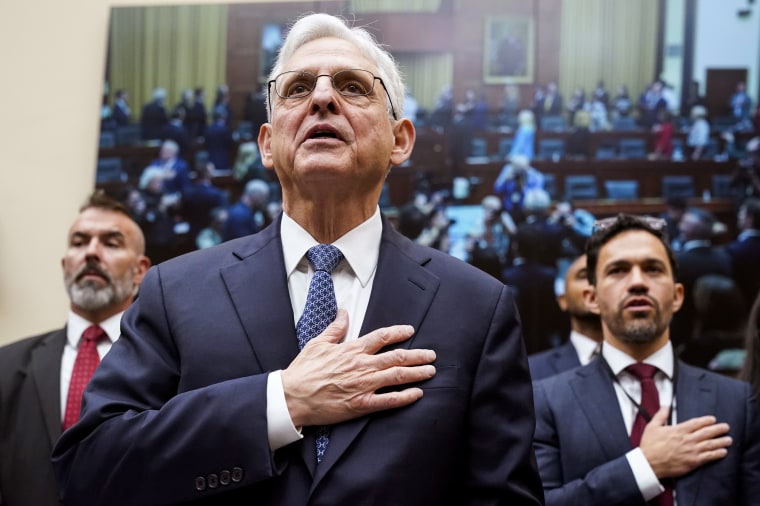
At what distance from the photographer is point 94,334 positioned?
3.13 meters

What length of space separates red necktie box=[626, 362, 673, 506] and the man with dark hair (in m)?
1.76

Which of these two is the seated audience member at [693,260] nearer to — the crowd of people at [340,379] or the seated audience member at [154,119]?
the crowd of people at [340,379]

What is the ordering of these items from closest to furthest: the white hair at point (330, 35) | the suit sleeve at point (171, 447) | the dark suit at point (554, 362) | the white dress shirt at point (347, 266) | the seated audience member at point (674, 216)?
the suit sleeve at point (171, 447), the white dress shirt at point (347, 266), the white hair at point (330, 35), the dark suit at point (554, 362), the seated audience member at point (674, 216)

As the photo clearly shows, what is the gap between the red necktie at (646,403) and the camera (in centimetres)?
244

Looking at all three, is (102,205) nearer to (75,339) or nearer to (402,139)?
(75,339)

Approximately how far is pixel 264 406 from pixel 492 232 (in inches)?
123

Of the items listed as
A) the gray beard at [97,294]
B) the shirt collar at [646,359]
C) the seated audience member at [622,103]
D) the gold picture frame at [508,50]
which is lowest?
the shirt collar at [646,359]

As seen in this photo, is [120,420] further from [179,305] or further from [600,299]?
[600,299]

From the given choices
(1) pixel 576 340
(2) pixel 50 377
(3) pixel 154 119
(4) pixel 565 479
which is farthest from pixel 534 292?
(2) pixel 50 377

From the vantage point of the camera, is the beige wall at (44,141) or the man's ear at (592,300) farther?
the beige wall at (44,141)

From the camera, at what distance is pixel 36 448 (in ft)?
9.16

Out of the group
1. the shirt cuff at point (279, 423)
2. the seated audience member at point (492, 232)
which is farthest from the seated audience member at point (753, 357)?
the shirt cuff at point (279, 423)

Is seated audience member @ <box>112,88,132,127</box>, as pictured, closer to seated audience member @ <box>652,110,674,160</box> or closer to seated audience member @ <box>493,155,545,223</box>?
seated audience member @ <box>493,155,545,223</box>

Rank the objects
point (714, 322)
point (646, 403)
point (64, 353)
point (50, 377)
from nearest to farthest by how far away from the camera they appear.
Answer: point (646, 403) < point (50, 377) < point (64, 353) < point (714, 322)
